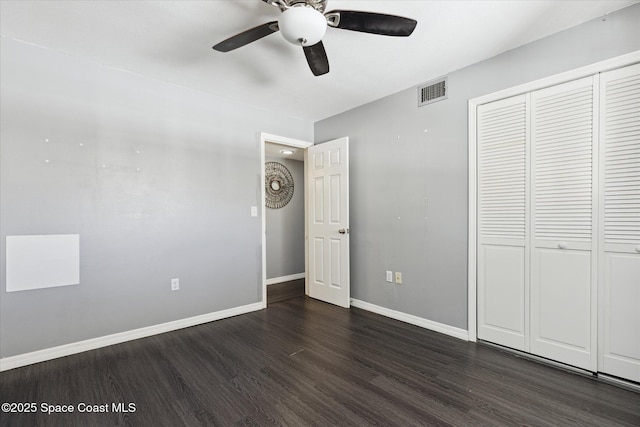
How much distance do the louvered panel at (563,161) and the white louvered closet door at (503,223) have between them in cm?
9

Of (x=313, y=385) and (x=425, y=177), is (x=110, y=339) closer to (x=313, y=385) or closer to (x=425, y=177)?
(x=313, y=385)

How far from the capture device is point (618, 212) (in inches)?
75.8

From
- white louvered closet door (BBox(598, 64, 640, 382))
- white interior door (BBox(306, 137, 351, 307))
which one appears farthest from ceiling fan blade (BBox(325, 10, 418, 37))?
white interior door (BBox(306, 137, 351, 307))

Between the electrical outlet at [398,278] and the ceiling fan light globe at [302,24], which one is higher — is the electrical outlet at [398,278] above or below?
below

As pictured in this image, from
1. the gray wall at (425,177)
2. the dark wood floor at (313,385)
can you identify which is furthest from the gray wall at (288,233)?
the dark wood floor at (313,385)

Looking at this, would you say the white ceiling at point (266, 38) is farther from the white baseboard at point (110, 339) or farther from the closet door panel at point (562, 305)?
the white baseboard at point (110, 339)

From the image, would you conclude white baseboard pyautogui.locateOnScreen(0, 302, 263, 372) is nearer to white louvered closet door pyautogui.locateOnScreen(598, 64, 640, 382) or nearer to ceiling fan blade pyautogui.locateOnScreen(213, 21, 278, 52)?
ceiling fan blade pyautogui.locateOnScreen(213, 21, 278, 52)

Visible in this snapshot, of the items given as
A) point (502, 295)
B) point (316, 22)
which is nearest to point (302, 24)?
point (316, 22)

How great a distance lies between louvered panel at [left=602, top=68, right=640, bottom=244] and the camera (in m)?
1.86

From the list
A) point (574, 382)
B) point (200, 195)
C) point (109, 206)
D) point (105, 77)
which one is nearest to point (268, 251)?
point (200, 195)

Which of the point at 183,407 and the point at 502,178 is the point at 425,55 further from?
the point at 183,407

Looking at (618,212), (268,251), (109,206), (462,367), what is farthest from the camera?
(268,251)

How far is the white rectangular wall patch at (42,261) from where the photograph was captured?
2193 mm

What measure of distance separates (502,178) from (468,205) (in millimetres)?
343
